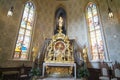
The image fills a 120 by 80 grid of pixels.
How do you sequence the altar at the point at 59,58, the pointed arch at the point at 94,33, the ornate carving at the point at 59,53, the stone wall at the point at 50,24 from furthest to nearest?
the pointed arch at the point at 94,33, the ornate carving at the point at 59,53, the altar at the point at 59,58, the stone wall at the point at 50,24

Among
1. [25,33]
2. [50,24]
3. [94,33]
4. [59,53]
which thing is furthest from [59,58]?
[50,24]

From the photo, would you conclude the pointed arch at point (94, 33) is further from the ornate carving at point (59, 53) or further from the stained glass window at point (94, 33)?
the ornate carving at point (59, 53)

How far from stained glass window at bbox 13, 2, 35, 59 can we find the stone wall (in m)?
0.42

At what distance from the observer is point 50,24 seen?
9.02 meters

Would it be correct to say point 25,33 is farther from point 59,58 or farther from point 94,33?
point 94,33

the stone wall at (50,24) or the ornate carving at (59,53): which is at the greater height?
the stone wall at (50,24)

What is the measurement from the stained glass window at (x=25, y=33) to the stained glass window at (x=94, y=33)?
17.7 ft

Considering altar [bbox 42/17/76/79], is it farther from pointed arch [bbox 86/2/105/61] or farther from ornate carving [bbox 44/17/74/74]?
pointed arch [bbox 86/2/105/61]

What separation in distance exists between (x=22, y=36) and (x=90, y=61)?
19.4ft

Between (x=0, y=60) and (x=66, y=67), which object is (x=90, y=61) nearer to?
(x=66, y=67)

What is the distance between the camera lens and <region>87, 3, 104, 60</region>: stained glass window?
22.9 ft

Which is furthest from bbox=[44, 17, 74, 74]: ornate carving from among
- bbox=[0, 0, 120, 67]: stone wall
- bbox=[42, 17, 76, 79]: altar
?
bbox=[0, 0, 120, 67]: stone wall

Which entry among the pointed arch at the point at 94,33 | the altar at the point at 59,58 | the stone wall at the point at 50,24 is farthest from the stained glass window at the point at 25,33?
the pointed arch at the point at 94,33

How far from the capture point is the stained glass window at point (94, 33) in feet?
22.9
